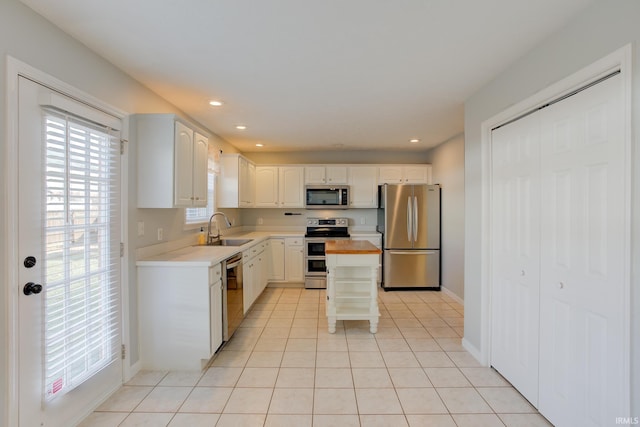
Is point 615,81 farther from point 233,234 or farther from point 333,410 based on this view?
point 233,234

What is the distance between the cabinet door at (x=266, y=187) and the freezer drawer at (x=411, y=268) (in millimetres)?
2169

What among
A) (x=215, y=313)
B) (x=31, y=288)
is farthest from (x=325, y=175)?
(x=31, y=288)

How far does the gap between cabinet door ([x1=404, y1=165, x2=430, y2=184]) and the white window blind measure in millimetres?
4344

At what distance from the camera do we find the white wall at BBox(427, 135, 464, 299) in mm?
4273

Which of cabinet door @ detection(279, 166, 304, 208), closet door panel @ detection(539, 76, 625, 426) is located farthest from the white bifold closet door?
cabinet door @ detection(279, 166, 304, 208)

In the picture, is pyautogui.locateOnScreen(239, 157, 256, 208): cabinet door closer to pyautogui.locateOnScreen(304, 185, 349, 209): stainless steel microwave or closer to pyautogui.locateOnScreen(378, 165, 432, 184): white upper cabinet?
pyautogui.locateOnScreen(304, 185, 349, 209): stainless steel microwave

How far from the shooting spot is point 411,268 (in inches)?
193

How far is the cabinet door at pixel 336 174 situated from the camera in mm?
5324

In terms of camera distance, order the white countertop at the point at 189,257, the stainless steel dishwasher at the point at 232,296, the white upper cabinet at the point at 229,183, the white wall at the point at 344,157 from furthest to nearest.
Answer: the white wall at the point at 344,157, the white upper cabinet at the point at 229,183, the stainless steel dishwasher at the point at 232,296, the white countertop at the point at 189,257

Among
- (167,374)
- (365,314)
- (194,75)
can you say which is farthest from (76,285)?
(365,314)

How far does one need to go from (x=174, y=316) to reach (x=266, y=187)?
3.17m

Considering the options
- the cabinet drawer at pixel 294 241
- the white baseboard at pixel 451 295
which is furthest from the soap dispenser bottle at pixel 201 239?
the white baseboard at pixel 451 295

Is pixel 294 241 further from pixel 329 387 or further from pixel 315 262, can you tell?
pixel 329 387

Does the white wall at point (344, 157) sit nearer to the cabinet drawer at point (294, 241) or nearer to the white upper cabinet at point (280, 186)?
the white upper cabinet at point (280, 186)
